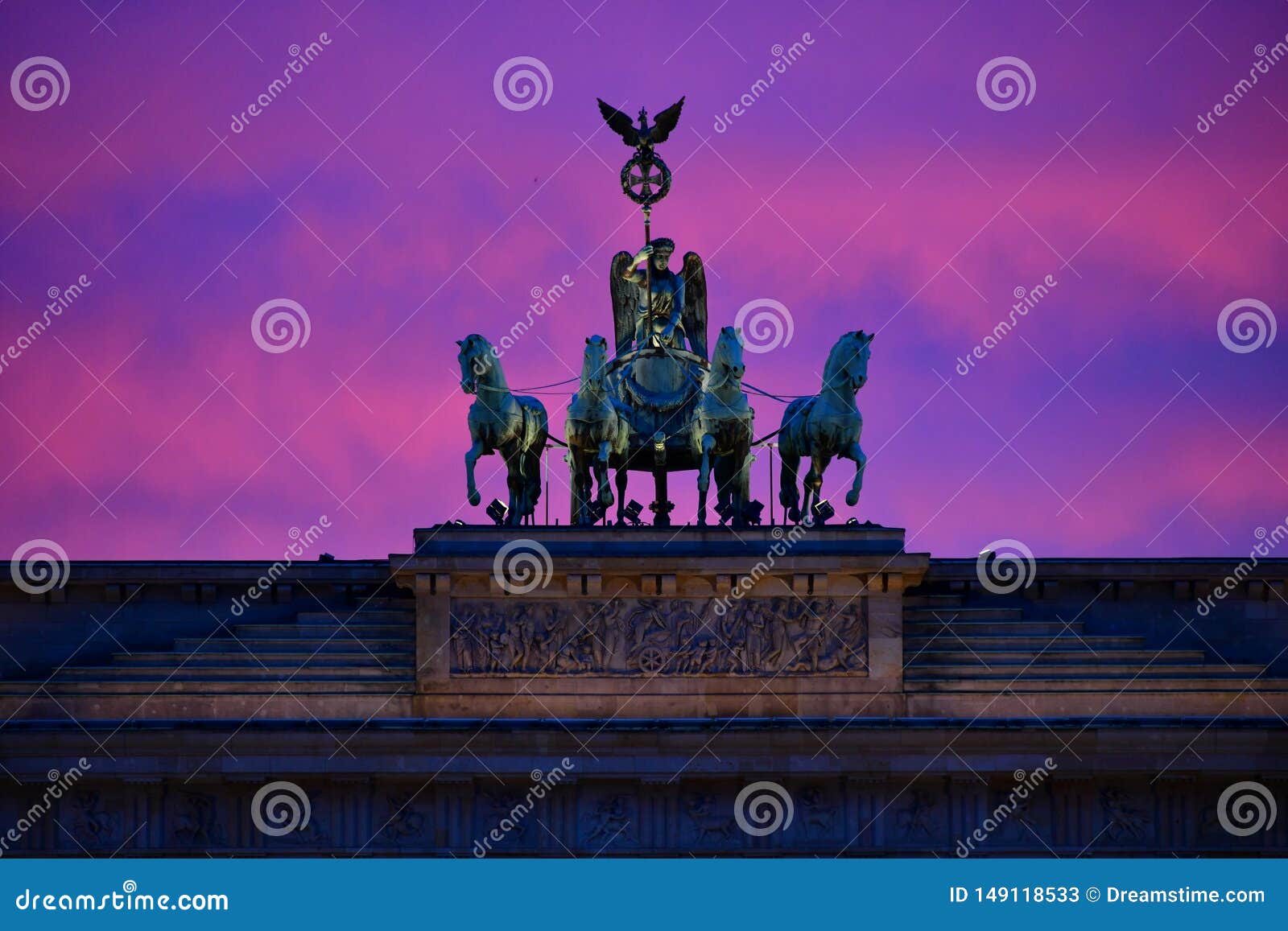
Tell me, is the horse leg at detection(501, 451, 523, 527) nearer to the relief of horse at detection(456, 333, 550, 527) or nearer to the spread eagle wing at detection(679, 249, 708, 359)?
the relief of horse at detection(456, 333, 550, 527)

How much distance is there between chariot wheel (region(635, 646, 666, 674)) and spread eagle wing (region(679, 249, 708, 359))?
17.4ft

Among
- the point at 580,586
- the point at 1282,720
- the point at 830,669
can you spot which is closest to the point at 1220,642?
the point at 1282,720

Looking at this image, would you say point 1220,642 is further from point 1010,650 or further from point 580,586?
point 580,586

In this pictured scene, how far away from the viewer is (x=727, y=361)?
44.5 metres

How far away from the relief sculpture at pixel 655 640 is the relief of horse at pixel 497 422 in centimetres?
131

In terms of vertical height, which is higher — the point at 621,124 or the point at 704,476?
the point at 621,124

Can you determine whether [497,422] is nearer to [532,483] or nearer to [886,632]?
[532,483]

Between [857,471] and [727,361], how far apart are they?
83.3 inches

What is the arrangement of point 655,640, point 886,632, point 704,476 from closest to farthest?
point 886,632, point 655,640, point 704,476

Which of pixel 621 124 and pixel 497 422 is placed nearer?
pixel 497 422

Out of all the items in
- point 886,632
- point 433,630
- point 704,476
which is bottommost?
point 433,630

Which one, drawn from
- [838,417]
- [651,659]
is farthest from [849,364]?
[651,659]

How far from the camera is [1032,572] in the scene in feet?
147

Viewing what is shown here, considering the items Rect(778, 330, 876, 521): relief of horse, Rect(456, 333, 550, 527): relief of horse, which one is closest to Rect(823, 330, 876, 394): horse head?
Rect(778, 330, 876, 521): relief of horse
